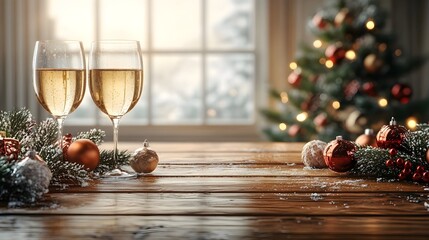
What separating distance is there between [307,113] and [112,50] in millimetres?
2770

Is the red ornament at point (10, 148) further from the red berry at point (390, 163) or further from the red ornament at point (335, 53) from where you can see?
the red ornament at point (335, 53)

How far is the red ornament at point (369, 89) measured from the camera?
3.74 metres

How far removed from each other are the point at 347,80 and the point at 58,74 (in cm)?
275

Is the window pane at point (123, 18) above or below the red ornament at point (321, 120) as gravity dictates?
above

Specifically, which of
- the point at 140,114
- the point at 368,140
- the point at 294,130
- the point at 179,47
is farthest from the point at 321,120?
the point at 368,140

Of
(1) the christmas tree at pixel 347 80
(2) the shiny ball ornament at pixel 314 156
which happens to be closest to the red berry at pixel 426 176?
(2) the shiny ball ornament at pixel 314 156

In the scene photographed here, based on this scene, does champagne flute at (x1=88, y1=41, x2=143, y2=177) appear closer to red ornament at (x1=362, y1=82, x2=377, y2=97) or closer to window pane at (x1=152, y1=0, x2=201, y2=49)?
red ornament at (x1=362, y1=82, x2=377, y2=97)

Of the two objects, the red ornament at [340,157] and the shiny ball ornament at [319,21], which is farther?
the shiny ball ornament at [319,21]

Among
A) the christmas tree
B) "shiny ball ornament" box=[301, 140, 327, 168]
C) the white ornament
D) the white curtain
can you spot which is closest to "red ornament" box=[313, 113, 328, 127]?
the christmas tree

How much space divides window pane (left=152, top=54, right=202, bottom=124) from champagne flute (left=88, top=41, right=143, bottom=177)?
10.1ft

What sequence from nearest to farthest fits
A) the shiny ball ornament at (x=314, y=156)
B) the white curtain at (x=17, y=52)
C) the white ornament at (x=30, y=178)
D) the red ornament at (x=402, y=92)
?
the white ornament at (x=30, y=178) → the shiny ball ornament at (x=314, y=156) → the red ornament at (x=402, y=92) → the white curtain at (x=17, y=52)

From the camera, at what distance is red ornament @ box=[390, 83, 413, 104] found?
3.70 metres

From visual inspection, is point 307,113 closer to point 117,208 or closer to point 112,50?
point 112,50

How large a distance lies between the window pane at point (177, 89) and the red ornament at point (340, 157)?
3.11 metres
